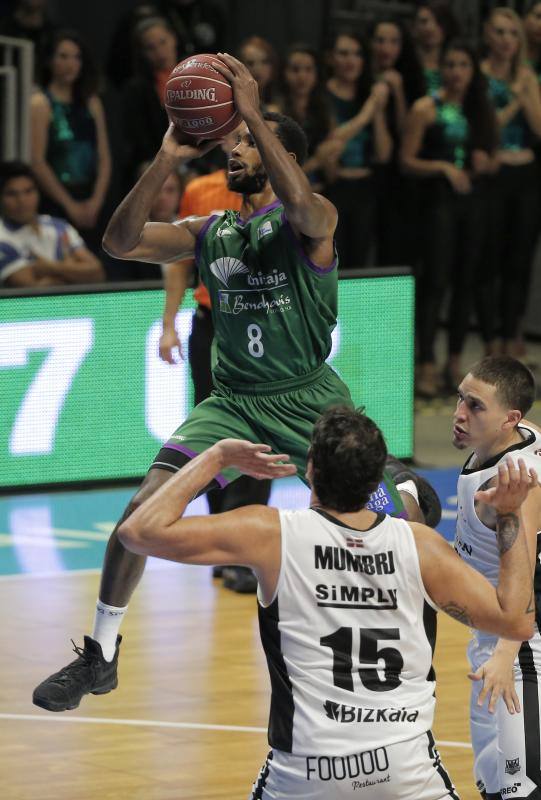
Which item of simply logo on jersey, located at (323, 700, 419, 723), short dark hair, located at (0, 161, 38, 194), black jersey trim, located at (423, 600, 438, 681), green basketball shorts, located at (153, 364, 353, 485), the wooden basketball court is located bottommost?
the wooden basketball court

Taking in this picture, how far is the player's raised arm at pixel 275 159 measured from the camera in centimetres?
601

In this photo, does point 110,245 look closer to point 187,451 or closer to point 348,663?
point 187,451

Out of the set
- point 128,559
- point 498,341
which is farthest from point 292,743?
point 498,341

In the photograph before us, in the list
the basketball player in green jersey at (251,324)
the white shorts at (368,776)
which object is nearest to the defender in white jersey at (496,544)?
the white shorts at (368,776)

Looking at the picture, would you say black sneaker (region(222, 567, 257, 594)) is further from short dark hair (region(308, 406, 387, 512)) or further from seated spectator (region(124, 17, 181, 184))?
short dark hair (region(308, 406, 387, 512))

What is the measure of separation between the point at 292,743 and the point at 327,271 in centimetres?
254

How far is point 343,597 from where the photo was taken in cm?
429

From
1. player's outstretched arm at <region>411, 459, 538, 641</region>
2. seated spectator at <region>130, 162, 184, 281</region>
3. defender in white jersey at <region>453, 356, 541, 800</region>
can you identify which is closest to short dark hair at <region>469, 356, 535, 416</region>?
defender in white jersey at <region>453, 356, 541, 800</region>

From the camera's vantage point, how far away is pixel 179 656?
316 inches

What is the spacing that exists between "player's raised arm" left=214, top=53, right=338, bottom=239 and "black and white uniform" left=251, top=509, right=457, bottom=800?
198cm

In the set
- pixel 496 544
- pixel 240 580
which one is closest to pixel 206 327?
pixel 240 580

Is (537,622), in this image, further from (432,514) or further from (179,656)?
(179,656)

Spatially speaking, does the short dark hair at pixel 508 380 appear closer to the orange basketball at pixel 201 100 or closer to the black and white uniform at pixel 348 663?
the black and white uniform at pixel 348 663

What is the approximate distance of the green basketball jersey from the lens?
6.50 metres
